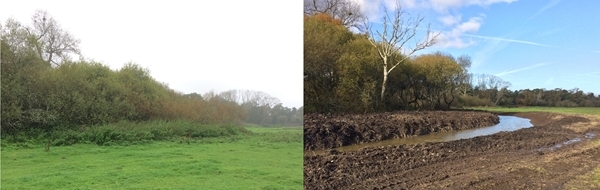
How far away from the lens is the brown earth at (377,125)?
591 centimetres

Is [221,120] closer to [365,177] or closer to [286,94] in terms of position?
[286,94]

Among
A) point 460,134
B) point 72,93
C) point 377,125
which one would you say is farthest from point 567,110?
point 72,93

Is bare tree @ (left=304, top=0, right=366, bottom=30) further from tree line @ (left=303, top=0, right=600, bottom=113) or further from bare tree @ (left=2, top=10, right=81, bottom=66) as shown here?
bare tree @ (left=2, top=10, right=81, bottom=66)

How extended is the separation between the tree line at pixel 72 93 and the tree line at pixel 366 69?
1.14m

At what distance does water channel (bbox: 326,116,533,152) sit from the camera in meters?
5.92

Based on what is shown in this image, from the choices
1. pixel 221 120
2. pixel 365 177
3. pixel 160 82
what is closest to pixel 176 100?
pixel 160 82

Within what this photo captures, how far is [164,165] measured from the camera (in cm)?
445

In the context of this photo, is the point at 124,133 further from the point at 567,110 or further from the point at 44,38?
the point at 567,110

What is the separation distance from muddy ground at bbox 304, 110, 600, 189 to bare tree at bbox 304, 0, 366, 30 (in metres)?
2.00

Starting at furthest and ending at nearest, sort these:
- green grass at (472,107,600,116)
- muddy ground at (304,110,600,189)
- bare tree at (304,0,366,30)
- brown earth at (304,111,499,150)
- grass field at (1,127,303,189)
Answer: brown earth at (304,111,499,150) < bare tree at (304,0,366,30) < green grass at (472,107,600,116) < grass field at (1,127,303,189) < muddy ground at (304,110,600,189)

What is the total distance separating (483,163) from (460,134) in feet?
12.1

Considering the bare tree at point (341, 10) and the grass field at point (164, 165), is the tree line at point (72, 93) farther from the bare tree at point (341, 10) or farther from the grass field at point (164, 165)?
the bare tree at point (341, 10)

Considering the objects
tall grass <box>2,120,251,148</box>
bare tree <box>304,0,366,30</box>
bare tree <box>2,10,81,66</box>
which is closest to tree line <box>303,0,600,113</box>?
bare tree <box>304,0,366,30</box>

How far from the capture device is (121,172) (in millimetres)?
4191
